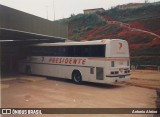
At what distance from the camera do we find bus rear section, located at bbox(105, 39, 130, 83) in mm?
15633

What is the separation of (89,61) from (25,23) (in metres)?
5.63

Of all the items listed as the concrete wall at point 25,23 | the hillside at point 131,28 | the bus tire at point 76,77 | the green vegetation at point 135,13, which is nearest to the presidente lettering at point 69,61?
the bus tire at point 76,77

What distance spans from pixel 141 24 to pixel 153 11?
9.34m

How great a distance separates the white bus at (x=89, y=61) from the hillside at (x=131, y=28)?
17.2 metres

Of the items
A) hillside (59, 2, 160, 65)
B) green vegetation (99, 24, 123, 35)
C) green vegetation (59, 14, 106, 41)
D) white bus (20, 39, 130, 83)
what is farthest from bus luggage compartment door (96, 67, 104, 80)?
green vegetation (59, 14, 106, 41)

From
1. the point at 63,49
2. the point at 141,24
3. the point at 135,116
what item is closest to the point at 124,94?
the point at 135,116

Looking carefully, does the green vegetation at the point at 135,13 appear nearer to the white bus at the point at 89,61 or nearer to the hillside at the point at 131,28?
the hillside at the point at 131,28

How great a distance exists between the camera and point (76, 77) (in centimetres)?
1823

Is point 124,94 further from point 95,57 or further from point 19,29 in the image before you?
point 19,29

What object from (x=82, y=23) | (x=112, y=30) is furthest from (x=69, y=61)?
(x=82, y=23)

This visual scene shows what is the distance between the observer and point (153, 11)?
57312 mm

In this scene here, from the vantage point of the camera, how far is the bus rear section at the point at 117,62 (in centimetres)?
1563

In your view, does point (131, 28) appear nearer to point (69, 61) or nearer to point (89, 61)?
point (69, 61)

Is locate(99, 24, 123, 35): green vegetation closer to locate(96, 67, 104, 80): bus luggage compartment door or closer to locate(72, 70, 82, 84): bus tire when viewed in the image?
locate(72, 70, 82, 84): bus tire
